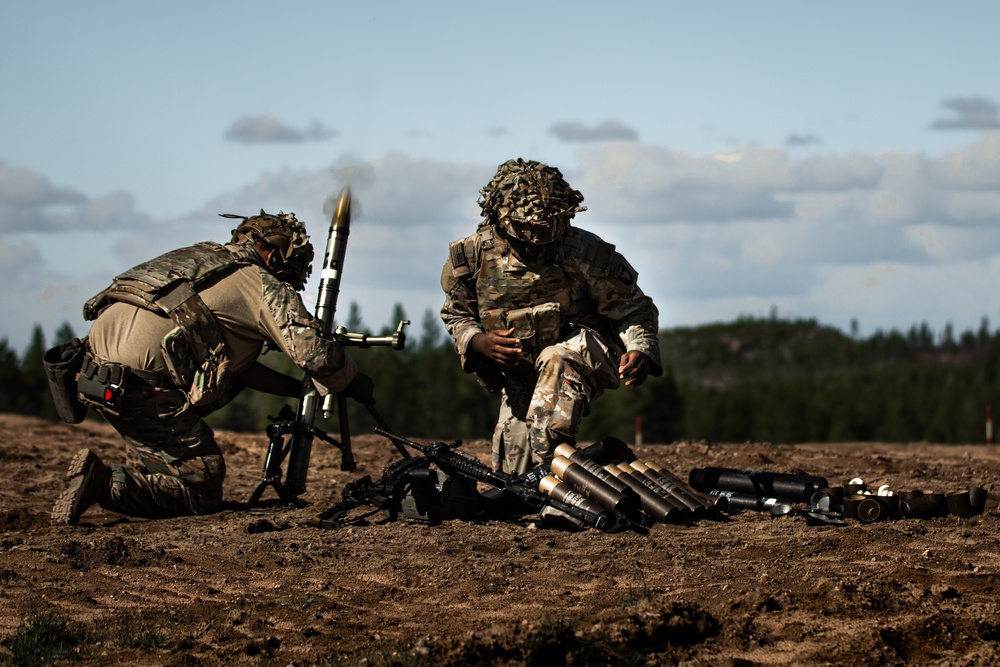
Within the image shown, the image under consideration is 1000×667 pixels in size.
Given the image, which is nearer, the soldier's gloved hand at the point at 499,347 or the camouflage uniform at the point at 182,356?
the camouflage uniform at the point at 182,356

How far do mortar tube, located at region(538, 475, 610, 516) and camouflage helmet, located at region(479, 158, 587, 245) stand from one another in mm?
1555

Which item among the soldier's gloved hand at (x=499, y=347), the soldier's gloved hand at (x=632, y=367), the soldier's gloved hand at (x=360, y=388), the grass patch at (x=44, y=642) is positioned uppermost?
the soldier's gloved hand at (x=499, y=347)

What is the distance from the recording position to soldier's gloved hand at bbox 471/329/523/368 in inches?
332

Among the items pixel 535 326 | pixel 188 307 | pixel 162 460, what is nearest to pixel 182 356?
pixel 188 307

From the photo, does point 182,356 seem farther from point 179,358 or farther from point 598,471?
point 598,471

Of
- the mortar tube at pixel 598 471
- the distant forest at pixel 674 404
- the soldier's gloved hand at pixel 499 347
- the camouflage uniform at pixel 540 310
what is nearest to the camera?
the mortar tube at pixel 598 471

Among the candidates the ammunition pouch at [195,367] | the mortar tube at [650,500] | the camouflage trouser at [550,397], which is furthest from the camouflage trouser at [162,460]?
the mortar tube at [650,500]

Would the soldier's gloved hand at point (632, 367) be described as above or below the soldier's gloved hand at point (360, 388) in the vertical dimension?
above

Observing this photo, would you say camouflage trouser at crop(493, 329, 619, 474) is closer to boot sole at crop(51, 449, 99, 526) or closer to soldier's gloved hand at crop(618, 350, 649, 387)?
soldier's gloved hand at crop(618, 350, 649, 387)

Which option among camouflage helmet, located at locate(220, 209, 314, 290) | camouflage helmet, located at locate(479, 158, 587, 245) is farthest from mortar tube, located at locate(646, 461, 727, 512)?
camouflage helmet, located at locate(220, 209, 314, 290)

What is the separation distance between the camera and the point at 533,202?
8336mm

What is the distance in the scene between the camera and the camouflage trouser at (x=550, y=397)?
8250 mm

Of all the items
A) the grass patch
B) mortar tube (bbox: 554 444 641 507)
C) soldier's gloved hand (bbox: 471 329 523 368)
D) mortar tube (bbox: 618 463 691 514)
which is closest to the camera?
the grass patch

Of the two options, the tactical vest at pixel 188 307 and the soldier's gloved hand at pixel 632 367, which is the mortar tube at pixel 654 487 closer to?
the soldier's gloved hand at pixel 632 367
